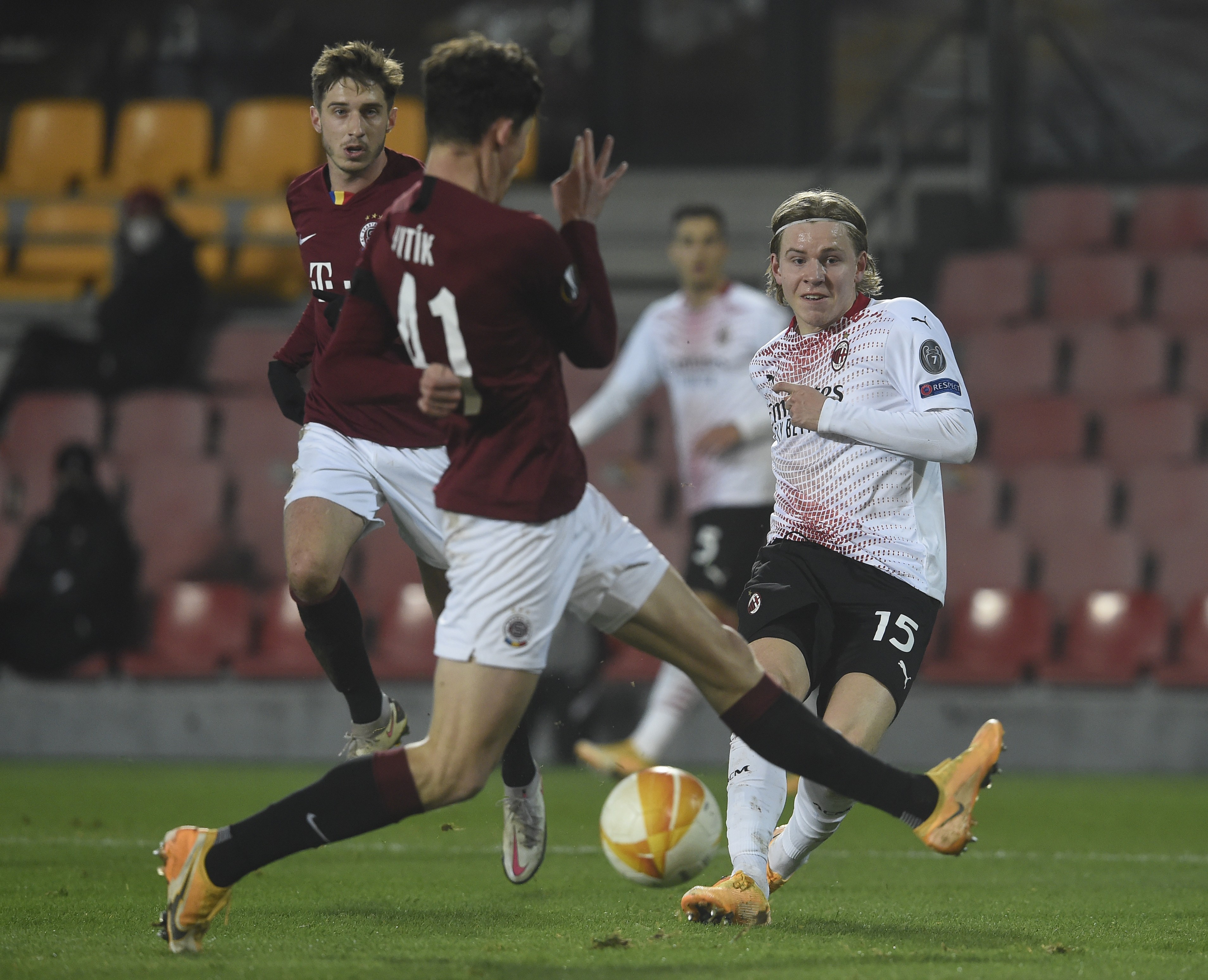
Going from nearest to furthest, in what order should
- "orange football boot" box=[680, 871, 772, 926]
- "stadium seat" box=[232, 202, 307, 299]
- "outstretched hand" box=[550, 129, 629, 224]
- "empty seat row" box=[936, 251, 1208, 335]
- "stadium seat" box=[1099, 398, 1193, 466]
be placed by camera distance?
"outstretched hand" box=[550, 129, 629, 224]
"orange football boot" box=[680, 871, 772, 926]
"stadium seat" box=[1099, 398, 1193, 466]
"empty seat row" box=[936, 251, 1208, 335]
"stadium seat" box=[232, 202, 307, 299]

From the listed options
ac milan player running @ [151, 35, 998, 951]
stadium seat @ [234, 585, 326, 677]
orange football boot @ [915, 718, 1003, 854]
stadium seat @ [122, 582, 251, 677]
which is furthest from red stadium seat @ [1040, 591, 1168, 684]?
ac milan player running @ [151, 35, 998, 951]

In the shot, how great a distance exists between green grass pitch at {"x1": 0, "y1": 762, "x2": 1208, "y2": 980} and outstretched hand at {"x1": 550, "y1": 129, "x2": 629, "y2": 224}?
1612 millimetres

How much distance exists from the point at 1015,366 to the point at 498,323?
26.0 ft

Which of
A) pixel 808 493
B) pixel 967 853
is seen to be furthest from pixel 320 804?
pixel 967 853

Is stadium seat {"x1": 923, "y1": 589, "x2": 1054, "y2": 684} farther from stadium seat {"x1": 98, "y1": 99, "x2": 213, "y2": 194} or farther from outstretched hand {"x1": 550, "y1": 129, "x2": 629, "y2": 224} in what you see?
stadium seat {"x1": 98, "y1": 99, "x2": 213, "y2": 194}

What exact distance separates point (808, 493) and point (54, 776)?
5.93 meters

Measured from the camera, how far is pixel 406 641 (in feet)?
33.8

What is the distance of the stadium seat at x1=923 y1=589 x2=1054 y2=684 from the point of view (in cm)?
988

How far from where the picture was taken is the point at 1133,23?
45.0ft

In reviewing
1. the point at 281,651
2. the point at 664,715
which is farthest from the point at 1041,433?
the point at 281,651

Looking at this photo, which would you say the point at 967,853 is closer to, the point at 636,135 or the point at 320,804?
the point at 320,804

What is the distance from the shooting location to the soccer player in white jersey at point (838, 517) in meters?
4.60

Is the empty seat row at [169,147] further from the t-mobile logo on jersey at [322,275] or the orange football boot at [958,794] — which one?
the orange football boot at [958,794]

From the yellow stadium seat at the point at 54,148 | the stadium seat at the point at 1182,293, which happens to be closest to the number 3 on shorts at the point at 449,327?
the stadium seat at the point at 1182,293
